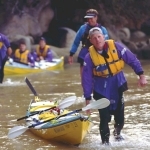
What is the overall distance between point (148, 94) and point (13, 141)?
4.54 m

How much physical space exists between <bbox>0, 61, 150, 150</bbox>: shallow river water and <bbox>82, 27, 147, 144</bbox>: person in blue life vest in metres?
0.45

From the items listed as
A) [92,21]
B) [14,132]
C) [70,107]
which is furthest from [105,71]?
[70,107]

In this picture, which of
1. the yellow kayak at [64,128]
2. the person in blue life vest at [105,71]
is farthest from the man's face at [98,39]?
the yellow kayak at [64,128]

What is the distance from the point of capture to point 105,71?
243 inches

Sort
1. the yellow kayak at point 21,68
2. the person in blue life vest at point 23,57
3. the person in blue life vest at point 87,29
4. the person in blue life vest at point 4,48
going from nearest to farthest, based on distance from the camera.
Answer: the person in blue life vest at point 87,29
the person in blue life vest at point 4,48
the yellow kayak at point 21,68
the person in blue life vest at point 23,57

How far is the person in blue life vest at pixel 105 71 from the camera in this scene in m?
6.16

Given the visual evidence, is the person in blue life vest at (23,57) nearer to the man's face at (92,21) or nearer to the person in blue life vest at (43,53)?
the person in blue life vest at (43,53)

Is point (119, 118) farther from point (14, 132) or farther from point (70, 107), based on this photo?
point (70, 107)

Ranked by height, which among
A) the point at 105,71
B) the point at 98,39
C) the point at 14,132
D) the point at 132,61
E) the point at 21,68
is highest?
the point at 98,39

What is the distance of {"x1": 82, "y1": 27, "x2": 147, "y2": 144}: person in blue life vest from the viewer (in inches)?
243

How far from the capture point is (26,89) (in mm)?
12000

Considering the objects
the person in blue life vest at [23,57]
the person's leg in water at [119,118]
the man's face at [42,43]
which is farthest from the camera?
the man's face at [42,43]

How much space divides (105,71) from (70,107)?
3.14m

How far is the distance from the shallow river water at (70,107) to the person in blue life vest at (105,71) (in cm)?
45
